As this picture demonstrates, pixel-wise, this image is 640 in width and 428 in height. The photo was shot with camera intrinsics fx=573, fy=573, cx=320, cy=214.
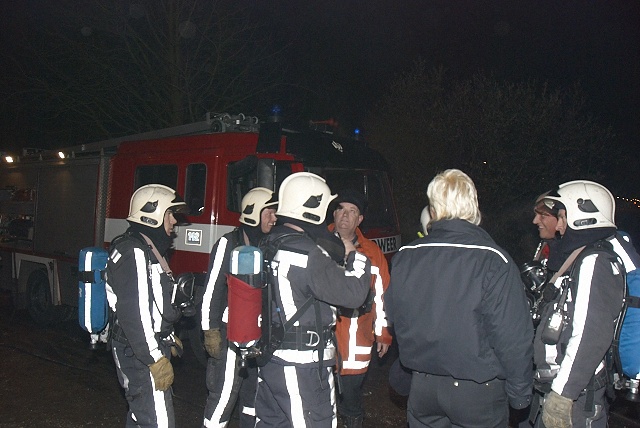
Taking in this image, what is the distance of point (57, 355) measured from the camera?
7.63 m

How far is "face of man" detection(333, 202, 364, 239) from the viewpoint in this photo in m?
4.83

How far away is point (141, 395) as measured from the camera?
3662mm

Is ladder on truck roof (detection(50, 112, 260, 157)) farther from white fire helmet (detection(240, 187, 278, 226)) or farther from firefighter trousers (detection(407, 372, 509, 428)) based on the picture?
firefighter trousers (detection(407, 372, 509, 428))

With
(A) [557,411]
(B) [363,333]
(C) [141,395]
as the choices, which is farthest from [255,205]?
(A) [557,411]

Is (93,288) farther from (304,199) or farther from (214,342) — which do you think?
(304,199)

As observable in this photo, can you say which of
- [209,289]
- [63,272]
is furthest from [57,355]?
[209,289]

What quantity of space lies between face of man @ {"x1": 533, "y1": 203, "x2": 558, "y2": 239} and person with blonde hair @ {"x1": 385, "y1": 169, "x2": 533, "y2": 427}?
3.69 ft

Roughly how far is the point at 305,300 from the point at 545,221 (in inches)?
74.1

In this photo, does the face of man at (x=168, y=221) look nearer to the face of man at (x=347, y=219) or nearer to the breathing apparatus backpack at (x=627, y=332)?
the face of man at (x=347, y=219)

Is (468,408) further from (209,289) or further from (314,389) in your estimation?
(209,289)

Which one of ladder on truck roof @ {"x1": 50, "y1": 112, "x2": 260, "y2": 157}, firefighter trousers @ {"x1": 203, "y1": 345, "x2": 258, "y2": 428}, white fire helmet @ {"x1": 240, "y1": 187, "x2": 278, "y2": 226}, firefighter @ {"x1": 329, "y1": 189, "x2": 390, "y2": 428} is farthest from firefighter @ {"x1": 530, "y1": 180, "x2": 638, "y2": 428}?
ladder on truck roof @ {"x1": 50, "y1": 112, "x2": 260, "y2": 157}

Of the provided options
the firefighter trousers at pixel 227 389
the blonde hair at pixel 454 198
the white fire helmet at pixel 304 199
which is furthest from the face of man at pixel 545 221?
the firefighter trousers at pixel 227 389

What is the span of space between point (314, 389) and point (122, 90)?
47.4 ft

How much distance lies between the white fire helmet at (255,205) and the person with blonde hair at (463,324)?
5.25 feet
